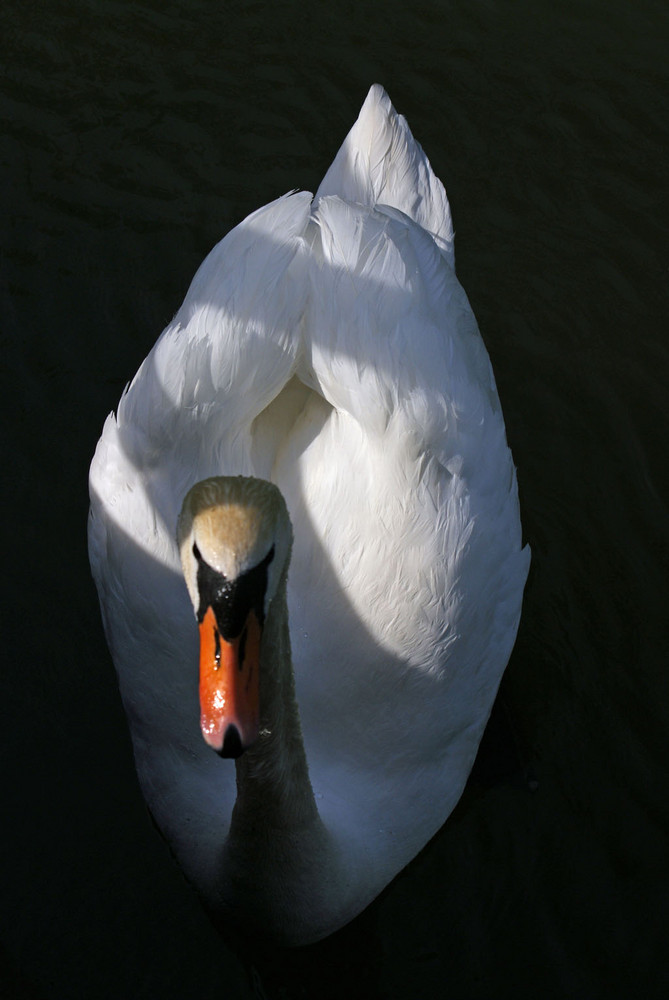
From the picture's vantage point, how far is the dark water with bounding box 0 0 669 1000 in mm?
3969

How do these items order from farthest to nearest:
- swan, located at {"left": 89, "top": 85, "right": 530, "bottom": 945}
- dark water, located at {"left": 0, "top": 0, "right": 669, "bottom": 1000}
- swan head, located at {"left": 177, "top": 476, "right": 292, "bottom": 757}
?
dark water, located at {"left": 0, "top": 0, "right": 669, "bottom": 1000} → swan, located at {"left": 89, "top": 85, "right": 530, "bottom": 945} → swan head, located at {"left": 177, "top": 476, "right": 292, "bottom": 757}

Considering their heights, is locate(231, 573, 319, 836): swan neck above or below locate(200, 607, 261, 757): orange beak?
below

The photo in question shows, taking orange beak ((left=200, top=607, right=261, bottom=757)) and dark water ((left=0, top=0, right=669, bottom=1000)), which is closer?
orange beak ((left=200, top=607, right=261, bottom=757))

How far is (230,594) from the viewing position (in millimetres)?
2648

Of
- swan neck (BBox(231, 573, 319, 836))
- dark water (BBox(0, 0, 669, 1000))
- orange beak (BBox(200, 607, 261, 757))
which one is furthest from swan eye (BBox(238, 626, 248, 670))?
dark water (BBox(0, 0, 669, 1000))

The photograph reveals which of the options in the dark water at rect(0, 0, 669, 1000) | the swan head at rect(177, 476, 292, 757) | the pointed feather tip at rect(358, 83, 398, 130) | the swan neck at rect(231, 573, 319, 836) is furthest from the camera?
the pointed feather tip at rect(358, 83, 398, 130)

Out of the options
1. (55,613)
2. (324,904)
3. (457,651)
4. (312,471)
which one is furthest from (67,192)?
(324,904)

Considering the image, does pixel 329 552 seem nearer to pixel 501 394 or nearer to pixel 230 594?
pixel 230 594

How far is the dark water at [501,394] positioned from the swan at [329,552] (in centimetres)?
36

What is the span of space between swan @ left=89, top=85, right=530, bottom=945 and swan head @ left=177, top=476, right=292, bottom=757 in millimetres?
886

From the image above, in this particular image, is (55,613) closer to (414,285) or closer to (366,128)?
(414,285)

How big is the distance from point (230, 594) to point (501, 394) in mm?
3233

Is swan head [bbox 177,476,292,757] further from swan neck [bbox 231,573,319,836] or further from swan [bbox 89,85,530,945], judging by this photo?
swan [bbox 89,85,530,945]

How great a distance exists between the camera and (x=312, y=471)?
388cm
